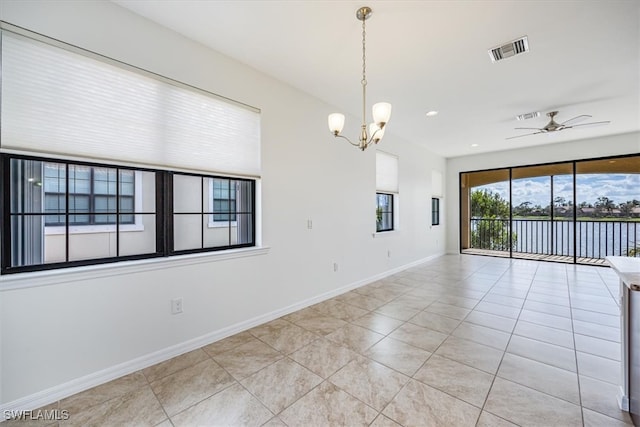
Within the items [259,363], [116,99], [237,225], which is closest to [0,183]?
[116,99]

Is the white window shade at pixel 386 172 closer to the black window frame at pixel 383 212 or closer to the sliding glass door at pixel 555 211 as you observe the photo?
the black window frame at pixel 383 212

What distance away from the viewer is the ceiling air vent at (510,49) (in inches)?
96.3

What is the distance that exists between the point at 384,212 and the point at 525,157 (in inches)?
170

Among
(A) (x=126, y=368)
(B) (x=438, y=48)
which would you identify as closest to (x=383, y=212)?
(B) (x=438, y=48)

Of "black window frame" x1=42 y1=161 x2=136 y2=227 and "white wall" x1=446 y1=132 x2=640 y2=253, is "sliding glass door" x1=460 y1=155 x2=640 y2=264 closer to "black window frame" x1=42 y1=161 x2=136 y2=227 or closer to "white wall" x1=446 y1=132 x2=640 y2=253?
"white wall" x1=446 y1=132 x2=640 y2=253

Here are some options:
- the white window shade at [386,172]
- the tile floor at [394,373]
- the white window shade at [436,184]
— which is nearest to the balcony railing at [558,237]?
the white window shade at [436,184]

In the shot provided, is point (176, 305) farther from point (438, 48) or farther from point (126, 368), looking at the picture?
point (438, 48)

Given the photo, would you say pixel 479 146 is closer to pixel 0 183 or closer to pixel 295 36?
pixel 295 36

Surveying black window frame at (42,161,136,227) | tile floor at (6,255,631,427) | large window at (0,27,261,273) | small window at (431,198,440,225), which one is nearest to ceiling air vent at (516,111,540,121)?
tile floor at (6,255,631,427)

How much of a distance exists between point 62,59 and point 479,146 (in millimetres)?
7437

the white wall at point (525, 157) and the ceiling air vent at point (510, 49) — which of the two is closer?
the ceiling air vent at point (510, 49)

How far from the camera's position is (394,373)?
2.08 m

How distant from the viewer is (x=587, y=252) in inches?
245

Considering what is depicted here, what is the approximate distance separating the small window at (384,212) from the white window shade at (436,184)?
2.27 metres
